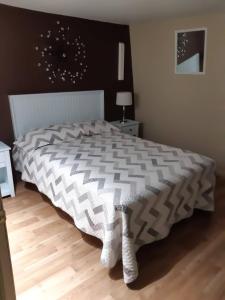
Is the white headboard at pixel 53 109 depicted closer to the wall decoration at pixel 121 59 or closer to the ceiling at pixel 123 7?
the wall decoration at pixel 121 59

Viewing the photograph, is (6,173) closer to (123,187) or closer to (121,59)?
(123,187)

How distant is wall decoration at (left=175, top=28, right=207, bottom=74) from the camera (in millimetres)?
3314

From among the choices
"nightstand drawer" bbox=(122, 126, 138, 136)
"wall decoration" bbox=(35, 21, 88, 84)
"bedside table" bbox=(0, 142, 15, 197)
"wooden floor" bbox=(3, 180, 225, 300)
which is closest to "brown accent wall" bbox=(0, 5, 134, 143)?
"wall decoration" bbox=(35, 21, 88, 84)

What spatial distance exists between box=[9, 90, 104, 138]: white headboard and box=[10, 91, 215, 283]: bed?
0.04ft

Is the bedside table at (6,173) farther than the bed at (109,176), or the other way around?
the bedside table at (6,173)

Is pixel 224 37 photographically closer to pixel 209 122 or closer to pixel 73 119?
pixel 209 122

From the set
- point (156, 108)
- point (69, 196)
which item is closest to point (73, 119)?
point (156, 108)

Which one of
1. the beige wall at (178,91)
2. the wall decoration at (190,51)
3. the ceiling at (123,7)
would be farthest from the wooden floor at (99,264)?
the ceiling at (123,7)

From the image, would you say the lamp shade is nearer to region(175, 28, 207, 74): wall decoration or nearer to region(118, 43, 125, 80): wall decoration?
region(118, 43, 125, 80): wall decoration

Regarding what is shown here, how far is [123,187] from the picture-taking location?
194 centimetres

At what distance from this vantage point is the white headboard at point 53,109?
124 inches

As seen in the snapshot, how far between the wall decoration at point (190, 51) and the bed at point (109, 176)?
127 centimetres

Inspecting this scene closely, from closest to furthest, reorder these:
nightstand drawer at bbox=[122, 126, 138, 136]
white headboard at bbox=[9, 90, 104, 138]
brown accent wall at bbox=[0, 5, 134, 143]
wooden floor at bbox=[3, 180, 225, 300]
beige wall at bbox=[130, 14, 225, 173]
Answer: wooden floor at bbox=[3, 180, 225, 300] < brown accent wall at bbox=[0, 5, 134, 143] < white headboard at bbox=[9, 90, 104, 138] < beige wall at bbox=[130, 14, 225, 173] < nightstand drawer at bbox=[122, 126, 138, 136]

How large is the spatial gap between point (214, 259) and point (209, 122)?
6.45 ft
